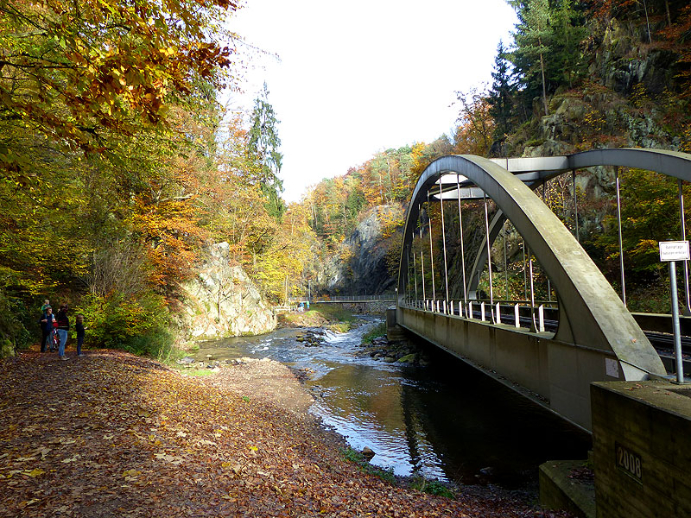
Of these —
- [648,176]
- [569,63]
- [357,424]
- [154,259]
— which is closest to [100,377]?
[357,424]

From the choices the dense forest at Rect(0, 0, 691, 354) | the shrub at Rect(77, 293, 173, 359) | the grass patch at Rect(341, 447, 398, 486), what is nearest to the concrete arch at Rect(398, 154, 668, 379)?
the grass patch at Rect(341, 447, 398, 486)

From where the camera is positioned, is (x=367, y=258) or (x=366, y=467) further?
(x=367, y=258)

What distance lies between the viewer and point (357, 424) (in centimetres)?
1106

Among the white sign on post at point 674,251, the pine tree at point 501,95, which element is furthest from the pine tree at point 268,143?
the white sign on post at point 674,251

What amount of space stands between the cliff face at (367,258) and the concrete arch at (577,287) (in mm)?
45401

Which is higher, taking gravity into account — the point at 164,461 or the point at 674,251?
the point at 674,251

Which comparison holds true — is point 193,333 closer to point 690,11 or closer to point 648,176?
point 648,176

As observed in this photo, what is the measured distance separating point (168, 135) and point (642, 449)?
913 cm

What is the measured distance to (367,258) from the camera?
217 feet

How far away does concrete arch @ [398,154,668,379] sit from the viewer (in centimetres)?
563

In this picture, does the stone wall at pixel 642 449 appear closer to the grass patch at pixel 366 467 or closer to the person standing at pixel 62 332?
the grass patch at pixel 366 467

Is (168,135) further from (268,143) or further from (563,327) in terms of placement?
(268,143)

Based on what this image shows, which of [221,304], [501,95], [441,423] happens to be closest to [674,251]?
[441,423]

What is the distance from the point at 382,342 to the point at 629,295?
51.2ft
